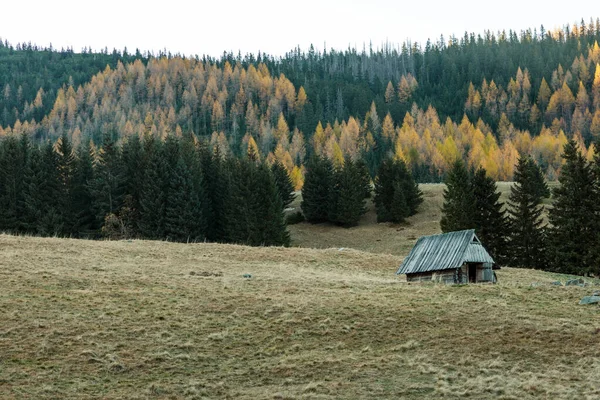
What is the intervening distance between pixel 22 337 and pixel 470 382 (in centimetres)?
1661

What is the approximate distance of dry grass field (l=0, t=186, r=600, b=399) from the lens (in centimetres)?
2069

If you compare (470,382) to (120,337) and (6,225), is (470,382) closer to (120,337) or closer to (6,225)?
(120,337)

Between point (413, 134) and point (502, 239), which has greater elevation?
point (413, 134)

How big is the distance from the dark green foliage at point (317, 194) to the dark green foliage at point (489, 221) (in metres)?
30.7

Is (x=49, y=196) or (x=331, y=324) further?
(x=49, y=196)

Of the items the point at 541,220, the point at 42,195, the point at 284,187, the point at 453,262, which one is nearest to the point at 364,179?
the point at 284,187

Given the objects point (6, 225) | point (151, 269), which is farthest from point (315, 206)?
point (151, 269)

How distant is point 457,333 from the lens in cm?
2641

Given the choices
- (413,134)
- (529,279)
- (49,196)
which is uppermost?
(413,134)

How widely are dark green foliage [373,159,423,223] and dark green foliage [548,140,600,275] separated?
113ft

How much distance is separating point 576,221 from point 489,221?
11512mm

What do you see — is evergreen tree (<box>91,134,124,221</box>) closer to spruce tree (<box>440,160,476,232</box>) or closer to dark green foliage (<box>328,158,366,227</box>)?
dark green foliage (<box>328,158,366,227</box>)

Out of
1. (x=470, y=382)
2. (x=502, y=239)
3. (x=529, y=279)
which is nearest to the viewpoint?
(x=470, y=382)

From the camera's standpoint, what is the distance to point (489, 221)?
66.0 meters
